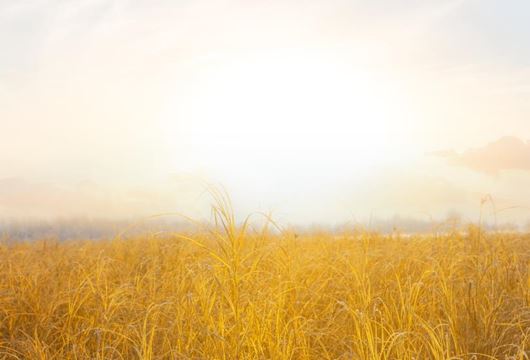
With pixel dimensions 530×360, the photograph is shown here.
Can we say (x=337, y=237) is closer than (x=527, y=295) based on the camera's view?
No

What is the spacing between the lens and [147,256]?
7047 mm

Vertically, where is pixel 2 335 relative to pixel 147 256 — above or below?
below

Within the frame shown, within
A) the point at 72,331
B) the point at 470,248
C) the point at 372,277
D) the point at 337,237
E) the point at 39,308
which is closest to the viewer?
the point at 72,331

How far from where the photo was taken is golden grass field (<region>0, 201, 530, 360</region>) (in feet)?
10.4

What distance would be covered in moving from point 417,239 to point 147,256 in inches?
159

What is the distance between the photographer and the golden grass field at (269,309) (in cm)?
318

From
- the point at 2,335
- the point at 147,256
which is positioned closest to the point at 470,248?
the point at 147,256

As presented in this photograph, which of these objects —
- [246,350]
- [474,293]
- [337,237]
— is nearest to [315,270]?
[474,293]

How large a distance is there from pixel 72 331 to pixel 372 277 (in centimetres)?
286

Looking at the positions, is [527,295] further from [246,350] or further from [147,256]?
[147,256]

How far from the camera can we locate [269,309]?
3.60 metres

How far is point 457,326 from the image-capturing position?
345 centimetres

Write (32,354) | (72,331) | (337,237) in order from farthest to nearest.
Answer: (337,237) → (72,331) → (32,354)

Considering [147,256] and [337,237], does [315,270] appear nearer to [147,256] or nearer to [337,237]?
[147,256]
